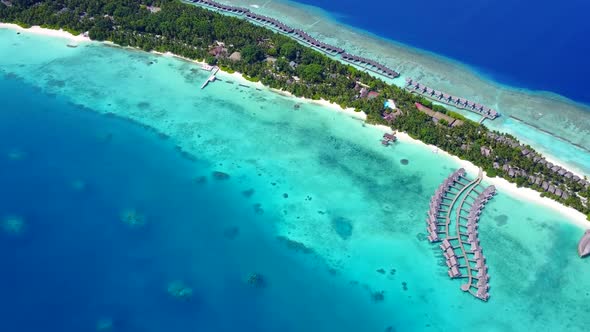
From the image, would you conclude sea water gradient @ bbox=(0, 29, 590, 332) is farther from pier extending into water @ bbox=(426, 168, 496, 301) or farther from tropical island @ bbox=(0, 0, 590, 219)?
tropical island @ bbox=(0, 0, 590, 219)

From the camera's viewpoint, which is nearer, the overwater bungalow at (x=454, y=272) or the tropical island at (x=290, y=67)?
the overwater bungalow at (x=454, y=272)

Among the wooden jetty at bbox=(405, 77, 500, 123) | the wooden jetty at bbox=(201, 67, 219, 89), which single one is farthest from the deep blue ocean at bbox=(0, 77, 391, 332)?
the wooden jetty at bbox=(405, 77, 500, 123)

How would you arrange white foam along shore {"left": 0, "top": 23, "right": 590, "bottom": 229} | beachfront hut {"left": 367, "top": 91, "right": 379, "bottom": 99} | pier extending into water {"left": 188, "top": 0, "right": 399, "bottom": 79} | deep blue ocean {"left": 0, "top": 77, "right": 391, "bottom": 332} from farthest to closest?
pier extending into water {"left": 188, "top": 0, "right": 399, "bottom": 79} → beachfront hut {"left": 367, "top": 91, "right": 379, "bottom": 99} → white foam along shore {"left": 0, "top": 23, "right": 590, "bottom": 229} → deep blue ocean {"left": 0, "top": 77, "right": 391, "bottom": 332}

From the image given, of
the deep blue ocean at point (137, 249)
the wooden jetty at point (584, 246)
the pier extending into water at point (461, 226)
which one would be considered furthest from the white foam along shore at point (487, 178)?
the deep blue ocean at point (137, 249)

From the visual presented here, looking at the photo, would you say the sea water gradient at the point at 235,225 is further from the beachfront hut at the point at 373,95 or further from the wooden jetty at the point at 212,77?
the beachfront hut at the point at 373,95

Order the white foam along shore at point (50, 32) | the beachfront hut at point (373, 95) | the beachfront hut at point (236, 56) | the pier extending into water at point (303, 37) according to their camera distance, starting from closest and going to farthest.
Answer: the beachfront hut at point (373, 95), the beachfront hut at point (236, 56), the pier extending into water at point (303, 37), the white foam along shore at point (50, 32)
